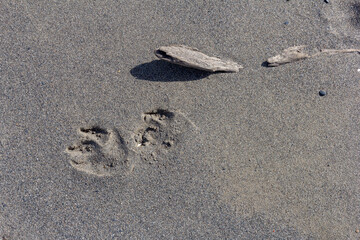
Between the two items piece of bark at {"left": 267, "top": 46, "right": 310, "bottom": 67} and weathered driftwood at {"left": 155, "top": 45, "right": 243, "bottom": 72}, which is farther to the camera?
piece of bark at {"left": 267, "top": 46, "right": 310, "bottom": 67}

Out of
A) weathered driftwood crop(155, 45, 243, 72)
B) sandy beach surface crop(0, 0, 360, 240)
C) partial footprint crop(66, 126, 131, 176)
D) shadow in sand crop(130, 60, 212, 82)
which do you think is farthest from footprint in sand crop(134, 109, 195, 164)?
weathered driftwood crop(155, 45, 243, 72)

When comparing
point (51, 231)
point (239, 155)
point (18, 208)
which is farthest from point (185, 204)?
point (18, 208)

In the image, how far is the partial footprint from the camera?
5.91ft

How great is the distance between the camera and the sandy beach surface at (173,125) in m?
1.78

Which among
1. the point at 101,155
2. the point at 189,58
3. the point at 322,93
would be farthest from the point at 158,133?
the point at 322,93

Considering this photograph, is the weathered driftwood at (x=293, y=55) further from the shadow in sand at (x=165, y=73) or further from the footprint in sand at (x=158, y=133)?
the footprint in sand at (x=158, y=133)

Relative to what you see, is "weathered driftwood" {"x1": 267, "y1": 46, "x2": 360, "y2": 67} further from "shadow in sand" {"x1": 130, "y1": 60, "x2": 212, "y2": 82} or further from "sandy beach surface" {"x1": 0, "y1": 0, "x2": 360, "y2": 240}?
"shadow in sand" {"x1": 130, "y1": 60, "x2": 212, "y2": 82}

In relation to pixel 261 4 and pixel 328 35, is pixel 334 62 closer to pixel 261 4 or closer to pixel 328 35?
pixel 328 35

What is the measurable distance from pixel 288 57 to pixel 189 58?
0.85m

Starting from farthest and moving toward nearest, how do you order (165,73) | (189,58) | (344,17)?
(344,17)
(165,73)
(189,58)

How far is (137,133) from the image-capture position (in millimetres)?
1845

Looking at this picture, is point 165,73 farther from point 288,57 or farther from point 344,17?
point 344,17

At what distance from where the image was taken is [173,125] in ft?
6.01

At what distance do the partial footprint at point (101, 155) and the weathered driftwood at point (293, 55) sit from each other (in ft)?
4.65
